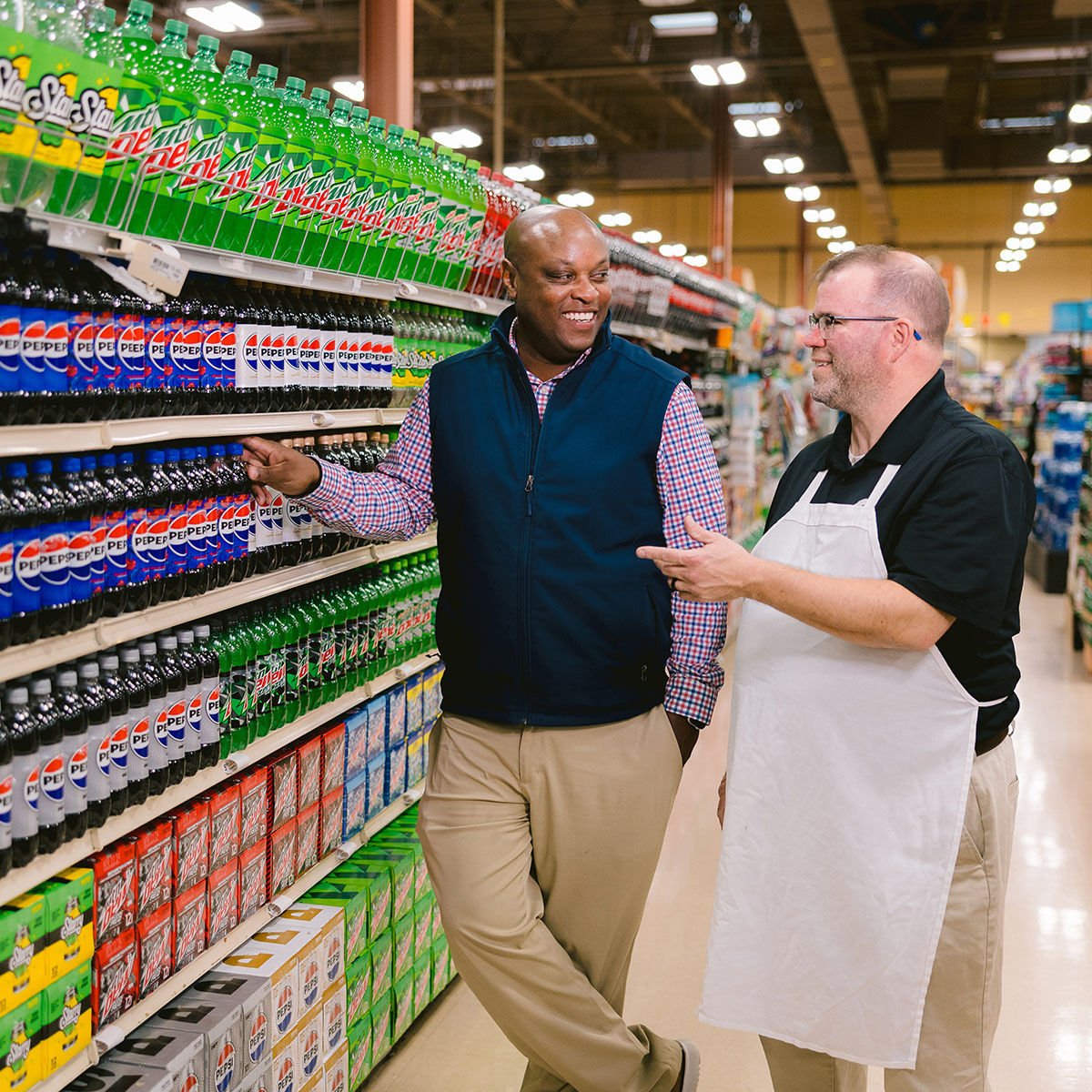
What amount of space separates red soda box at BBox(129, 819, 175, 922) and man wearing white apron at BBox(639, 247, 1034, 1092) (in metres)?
1.09

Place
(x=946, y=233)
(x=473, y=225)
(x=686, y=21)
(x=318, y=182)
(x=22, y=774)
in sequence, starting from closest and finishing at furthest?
(x=22, y=774)
(x=318, y=182)
(x=473, y=225)
(x=686, y=21)
(x=946, y=233)

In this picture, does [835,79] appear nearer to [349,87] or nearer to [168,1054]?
[349,87]

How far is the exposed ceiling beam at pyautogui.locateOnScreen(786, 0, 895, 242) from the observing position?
10656mm

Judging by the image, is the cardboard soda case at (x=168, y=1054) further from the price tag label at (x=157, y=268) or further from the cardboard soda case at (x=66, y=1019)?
the price tag label at (x=157, y=268)

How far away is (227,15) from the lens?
881cm

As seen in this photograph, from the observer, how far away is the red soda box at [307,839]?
3027 millimetres

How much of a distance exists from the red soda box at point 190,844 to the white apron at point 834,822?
107 cm

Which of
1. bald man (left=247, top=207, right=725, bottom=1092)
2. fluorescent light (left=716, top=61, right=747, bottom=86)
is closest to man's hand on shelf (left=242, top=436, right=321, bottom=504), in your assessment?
bald man (left=247, top=207, right=725, bottom=1092)

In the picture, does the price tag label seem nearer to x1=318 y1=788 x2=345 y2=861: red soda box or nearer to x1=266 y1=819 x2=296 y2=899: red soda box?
x1=266 y1=819 x2=296 y2=899: red soda box

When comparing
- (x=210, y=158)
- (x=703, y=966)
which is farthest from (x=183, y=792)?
(x=703, y=966)

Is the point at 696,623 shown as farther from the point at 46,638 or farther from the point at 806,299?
the point at 806,299

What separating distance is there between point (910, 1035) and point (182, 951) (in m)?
1.43

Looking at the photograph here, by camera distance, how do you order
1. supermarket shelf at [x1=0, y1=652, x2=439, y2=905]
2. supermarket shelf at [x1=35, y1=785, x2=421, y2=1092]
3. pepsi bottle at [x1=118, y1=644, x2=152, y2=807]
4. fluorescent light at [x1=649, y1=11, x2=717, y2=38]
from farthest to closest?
fluorescent light at [x1=649, y1=11, x2=717, y2=38]
pepsi bottle at [x1=118, y1=644, x2=152, y2=807]
supermarket shelf at [x1=35, y1=785, x2=421, y2=1092]
supermarket shelf at [x1=0, y1=652, x2=439, y2=905]

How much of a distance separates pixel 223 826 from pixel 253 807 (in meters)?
0.13
